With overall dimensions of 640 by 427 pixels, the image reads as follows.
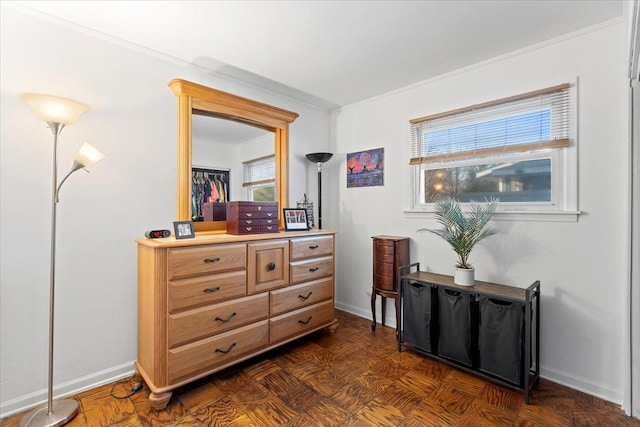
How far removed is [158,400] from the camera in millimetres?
1805

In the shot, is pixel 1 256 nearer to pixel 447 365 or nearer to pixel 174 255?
pixel 174 255

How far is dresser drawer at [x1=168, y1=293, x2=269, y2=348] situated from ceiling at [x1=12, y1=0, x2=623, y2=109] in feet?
6.17

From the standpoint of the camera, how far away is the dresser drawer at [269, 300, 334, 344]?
242 centimetres

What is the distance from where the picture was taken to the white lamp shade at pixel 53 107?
161 centimetres

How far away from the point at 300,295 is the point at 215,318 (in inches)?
30.5

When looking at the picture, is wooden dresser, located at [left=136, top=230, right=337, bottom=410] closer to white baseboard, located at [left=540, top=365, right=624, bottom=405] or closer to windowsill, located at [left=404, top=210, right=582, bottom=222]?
windowsill, located at [left=404, top=210, right=582, bottom=222]

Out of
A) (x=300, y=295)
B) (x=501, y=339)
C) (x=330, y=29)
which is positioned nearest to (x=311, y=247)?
(x=300, y=295)

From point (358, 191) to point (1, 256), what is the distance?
288 centimetres

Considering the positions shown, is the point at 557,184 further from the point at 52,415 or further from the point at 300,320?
the point at 52,415

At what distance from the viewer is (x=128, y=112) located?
217cm

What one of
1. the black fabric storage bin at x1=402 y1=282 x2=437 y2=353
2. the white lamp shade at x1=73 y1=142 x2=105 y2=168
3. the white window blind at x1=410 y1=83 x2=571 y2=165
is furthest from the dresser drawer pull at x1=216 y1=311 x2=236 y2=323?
the white window blind at x1=410 y1=83 x2=571 y2=165

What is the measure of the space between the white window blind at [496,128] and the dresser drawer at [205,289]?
1.95 metres

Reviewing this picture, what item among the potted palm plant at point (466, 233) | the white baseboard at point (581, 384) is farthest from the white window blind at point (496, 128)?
the white baseboard at point (581, 384)

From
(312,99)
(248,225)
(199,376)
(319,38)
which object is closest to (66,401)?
(199,376)
